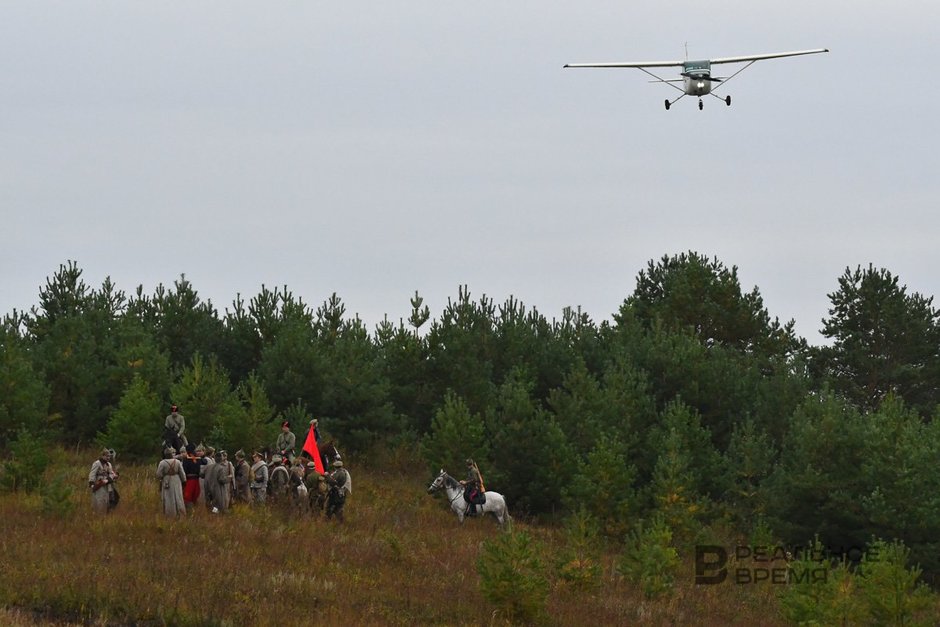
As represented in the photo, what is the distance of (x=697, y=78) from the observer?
1646 inches

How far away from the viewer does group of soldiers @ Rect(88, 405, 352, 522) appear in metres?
27.1

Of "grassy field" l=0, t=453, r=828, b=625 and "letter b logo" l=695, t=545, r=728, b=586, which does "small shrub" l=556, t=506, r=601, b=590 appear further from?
"letter b logo" l=695, t=545, r=728, b=586

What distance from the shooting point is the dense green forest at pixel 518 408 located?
116 ft

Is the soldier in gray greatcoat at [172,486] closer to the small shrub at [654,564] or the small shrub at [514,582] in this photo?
the small shrub at [514,582]

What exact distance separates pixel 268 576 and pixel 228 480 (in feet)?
19.9

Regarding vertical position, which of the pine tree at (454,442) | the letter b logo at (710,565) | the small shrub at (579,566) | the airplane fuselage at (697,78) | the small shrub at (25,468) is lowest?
the letter b logo at (710,565)

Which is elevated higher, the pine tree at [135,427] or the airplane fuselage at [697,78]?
the airplane fuselage at [697,78]

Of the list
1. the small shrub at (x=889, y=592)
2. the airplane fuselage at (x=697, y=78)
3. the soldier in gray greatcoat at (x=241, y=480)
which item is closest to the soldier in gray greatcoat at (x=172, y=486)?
the soldier in gray greatcoat at (x=241, y=480)

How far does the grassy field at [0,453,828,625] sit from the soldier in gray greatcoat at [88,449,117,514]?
0.49m

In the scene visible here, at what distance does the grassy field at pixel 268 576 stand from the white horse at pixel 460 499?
1.10 metres

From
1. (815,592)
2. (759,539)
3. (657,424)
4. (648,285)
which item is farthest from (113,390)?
(648,285)

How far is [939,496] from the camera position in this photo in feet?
115

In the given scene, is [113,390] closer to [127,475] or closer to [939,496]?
[127,475]

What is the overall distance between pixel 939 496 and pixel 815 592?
12.9 metres
